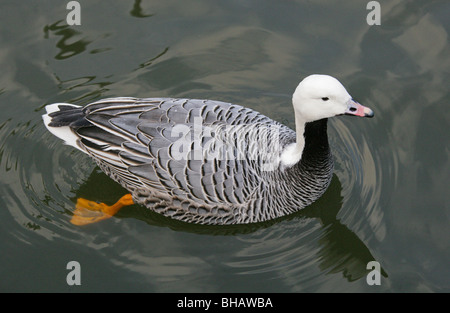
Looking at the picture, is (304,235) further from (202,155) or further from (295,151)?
(202,155)

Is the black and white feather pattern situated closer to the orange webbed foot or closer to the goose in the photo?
the goose

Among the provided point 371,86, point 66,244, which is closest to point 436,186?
point 371,86

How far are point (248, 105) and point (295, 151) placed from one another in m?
1.85

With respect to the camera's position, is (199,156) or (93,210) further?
(93,210)

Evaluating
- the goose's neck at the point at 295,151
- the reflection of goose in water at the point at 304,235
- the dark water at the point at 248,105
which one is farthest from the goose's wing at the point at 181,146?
the dark water at the point at 248,105

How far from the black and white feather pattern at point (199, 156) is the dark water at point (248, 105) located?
1.21 feet

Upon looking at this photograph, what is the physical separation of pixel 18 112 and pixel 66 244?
2408 millimetres

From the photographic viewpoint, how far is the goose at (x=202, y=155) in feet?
23.4

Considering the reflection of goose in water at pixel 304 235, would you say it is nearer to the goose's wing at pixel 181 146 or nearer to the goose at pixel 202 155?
the goose at pixel 202 155

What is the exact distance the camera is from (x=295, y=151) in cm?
744

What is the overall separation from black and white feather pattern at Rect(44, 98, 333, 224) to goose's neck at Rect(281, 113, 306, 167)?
2.4 inches

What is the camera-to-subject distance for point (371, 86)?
29.8 feet

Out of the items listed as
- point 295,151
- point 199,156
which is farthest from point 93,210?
point 295,151

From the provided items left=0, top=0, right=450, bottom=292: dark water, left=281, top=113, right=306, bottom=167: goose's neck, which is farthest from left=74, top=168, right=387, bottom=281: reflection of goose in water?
left=281, top=113, right=306, bottom=167: goose's neck
